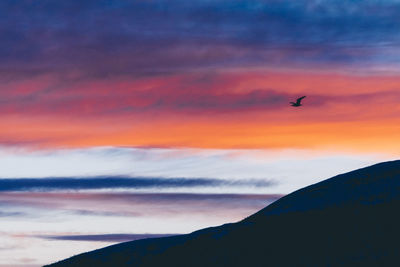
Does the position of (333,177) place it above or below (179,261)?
above

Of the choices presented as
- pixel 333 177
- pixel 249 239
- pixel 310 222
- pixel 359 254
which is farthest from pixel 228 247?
pixel 333 177

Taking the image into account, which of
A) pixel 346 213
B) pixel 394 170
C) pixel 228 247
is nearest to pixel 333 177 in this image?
pixel 394 170

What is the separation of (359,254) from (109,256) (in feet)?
184

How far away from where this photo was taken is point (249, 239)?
157500 mm

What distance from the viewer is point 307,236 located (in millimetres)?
151500

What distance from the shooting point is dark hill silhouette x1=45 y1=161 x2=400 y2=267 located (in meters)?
140

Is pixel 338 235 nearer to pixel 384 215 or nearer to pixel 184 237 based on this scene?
pixel 384 215

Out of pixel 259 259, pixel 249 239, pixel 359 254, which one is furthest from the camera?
pixel 249 239

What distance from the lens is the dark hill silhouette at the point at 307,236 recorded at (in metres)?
140

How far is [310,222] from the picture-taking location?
159000mm

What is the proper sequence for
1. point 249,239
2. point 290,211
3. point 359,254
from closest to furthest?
point 359,254, point 249,239, point 290,211

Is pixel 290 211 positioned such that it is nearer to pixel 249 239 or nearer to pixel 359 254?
pixel 249 239

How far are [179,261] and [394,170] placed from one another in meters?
52.1

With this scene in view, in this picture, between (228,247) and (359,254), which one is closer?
(359,254)
